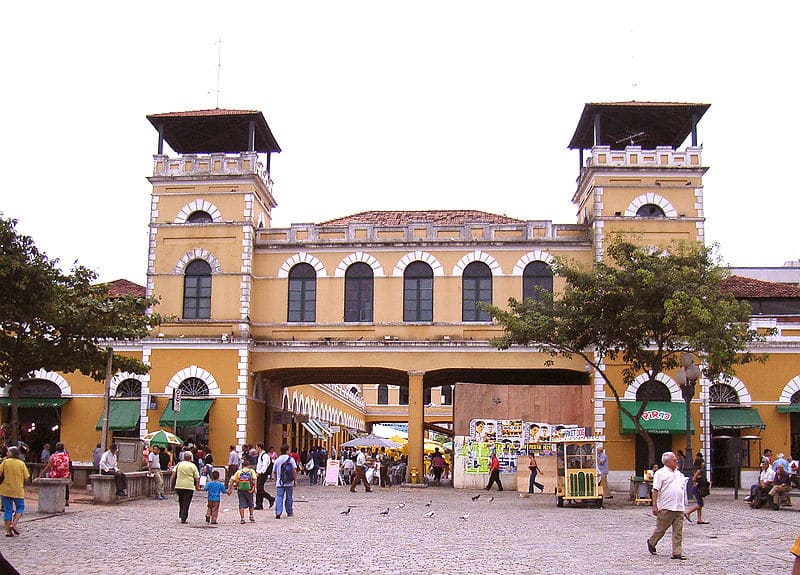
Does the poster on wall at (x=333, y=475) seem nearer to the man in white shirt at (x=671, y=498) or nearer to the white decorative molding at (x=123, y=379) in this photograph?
the white decorative molding at (x=123, y=379)

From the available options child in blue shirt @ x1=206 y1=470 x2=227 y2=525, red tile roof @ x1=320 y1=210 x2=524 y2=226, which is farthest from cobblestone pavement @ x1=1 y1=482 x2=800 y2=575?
red tile roof @ x1=320 y1=210 x2=524 y2=226

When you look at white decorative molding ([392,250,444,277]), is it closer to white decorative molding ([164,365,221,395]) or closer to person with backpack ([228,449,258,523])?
white decorative molding ([164,365,221,395])

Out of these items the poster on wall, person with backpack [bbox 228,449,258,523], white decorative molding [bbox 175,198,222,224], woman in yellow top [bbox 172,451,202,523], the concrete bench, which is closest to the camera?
woman in yellow top [bbox 172,451,202,523]

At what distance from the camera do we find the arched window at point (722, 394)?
34.6 metres

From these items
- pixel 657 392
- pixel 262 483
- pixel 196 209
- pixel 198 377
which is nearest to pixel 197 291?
pixel 196 209

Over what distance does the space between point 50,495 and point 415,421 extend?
56.8ft

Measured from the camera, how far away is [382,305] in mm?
36188

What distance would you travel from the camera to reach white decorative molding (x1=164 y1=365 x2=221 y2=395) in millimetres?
35656

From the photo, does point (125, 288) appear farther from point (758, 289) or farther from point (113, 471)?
point (758, 289)

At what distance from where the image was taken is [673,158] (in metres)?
35.5

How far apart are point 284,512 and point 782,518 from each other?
10985 mm

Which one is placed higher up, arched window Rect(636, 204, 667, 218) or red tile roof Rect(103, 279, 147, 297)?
arched window Rect(636, 204, 667, 218)

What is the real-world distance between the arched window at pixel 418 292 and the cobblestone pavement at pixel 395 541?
12228 mm

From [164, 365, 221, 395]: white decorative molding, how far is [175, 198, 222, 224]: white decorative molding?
5.65 m
